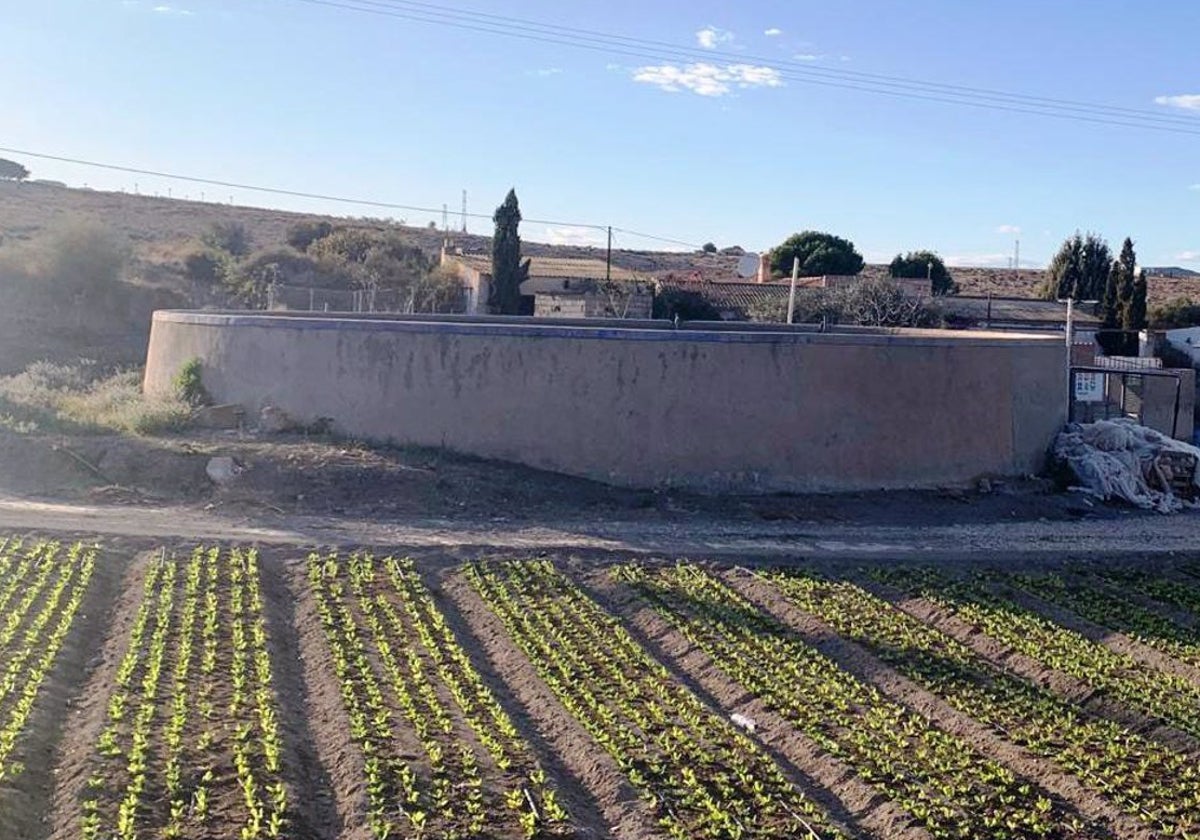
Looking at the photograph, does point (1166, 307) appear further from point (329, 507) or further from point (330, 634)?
point (330, 634)

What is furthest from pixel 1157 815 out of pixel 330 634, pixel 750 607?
pixel 330 634

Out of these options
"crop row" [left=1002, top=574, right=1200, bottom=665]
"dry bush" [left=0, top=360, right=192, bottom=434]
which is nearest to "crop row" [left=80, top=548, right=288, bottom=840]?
"dry bush" [left=0, top=360, right=192, bottom=434]

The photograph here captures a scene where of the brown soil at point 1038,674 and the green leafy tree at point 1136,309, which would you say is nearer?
the brown soil at point 1038,674

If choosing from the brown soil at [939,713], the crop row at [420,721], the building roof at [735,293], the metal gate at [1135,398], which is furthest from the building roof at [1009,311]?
the crop row at [420,721]

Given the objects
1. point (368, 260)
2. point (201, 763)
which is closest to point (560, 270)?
point (368, 260)

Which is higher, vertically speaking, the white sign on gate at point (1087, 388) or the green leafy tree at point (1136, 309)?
the green leafy tree at point (1136, 309)

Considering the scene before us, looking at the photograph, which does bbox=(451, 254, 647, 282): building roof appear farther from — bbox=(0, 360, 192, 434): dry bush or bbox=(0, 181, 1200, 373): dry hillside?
bbox=(0, 360, 192, 434): dry bush

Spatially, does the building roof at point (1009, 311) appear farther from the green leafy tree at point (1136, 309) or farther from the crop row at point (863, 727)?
the crop row at point (863, 727)

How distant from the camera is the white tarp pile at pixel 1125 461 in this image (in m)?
20.5

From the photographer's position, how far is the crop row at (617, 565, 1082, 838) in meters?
8.00

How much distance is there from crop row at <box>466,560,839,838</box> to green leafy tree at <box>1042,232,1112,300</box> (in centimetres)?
5470

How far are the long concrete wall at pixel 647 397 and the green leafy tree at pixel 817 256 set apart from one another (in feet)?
139

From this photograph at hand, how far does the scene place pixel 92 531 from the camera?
14.8m

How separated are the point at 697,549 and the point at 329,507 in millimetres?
4918
